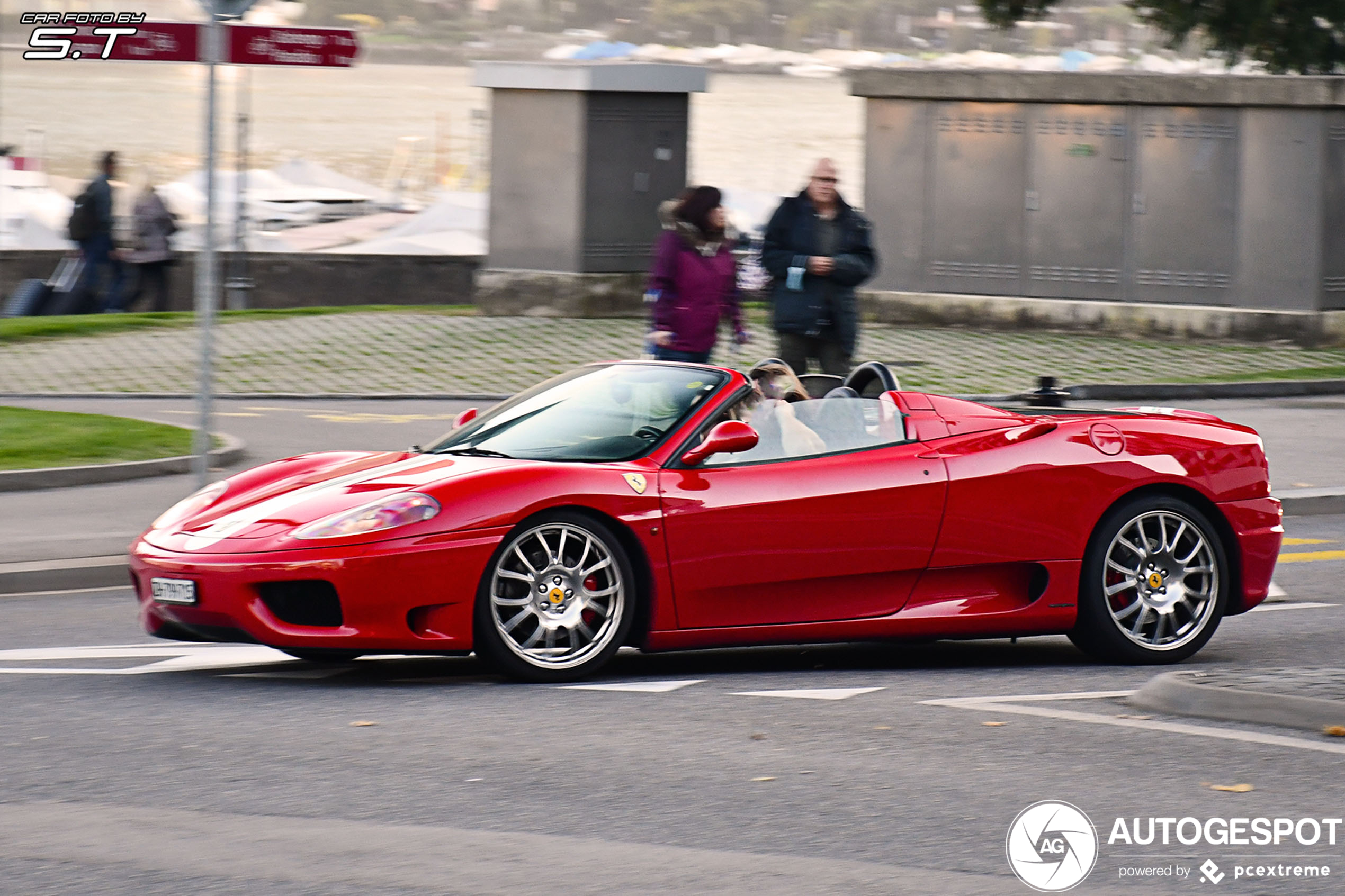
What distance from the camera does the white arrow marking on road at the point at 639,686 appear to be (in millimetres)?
7434

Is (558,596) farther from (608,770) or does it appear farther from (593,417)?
(608,770)

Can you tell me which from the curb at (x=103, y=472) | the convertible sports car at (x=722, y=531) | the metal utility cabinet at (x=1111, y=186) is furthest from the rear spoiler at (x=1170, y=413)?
the metal utility cabinet at (x=1111, y=186)

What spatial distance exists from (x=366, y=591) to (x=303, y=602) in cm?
23

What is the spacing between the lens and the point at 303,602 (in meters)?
7.29

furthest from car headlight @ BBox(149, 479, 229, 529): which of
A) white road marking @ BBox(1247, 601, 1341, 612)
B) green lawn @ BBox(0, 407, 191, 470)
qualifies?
green lawn @ BBox(0, 407, 191, 470)

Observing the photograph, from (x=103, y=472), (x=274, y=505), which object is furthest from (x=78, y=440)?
(x=274, y=505)

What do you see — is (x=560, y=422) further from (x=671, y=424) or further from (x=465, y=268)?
(x=465, y=268)

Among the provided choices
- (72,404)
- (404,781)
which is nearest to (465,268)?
(72,404)

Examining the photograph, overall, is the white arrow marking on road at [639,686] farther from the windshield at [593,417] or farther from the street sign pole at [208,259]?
the street sign pole at [208,259]

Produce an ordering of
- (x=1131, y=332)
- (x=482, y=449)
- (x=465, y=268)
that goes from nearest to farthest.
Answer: (x=482, y=449) < (x=1131, y=332) < (x=465, y=268)

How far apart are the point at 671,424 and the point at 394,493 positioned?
109 centimetres

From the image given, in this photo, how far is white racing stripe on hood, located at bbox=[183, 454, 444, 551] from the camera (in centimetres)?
754

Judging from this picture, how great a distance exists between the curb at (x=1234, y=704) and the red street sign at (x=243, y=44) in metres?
5.40

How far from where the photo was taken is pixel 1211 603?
8.41 meters
